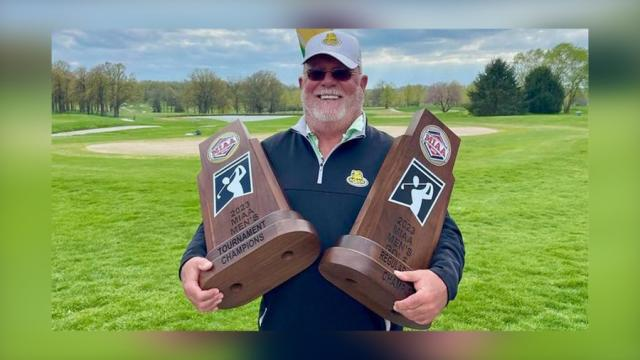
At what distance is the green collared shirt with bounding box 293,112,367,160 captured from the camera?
6.53ft

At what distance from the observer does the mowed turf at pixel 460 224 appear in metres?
2.81

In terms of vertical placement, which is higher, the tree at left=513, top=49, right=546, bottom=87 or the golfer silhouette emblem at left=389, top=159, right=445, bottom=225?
the tree at left=513, top=49, right=546, bottom=87

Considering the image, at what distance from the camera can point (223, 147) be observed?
2.10m

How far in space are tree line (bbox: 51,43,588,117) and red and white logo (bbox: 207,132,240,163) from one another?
644 mm

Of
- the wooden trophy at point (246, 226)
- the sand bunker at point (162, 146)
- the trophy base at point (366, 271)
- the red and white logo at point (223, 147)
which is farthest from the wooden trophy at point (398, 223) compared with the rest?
the sand bunker at point (162, 146)

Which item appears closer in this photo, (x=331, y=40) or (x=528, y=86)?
(x=331, y=40)

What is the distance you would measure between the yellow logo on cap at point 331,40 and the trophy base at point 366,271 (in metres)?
0.67

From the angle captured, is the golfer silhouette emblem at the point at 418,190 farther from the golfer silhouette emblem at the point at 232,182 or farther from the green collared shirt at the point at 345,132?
the golfer silhouette emblem at the point at 232,182

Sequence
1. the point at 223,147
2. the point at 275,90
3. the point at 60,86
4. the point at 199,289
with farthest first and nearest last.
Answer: the point at 275,90
the point at 60,86
the point at 223,147
the point at 199,289

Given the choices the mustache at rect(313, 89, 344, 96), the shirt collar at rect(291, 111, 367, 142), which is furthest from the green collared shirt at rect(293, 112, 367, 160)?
the mustache at rect(313, 89, 344, 96)

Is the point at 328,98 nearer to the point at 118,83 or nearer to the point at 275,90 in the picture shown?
the point at 275,90

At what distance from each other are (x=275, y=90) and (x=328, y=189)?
104 cm

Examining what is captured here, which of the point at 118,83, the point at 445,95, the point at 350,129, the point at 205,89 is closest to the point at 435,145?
the point at 350,129

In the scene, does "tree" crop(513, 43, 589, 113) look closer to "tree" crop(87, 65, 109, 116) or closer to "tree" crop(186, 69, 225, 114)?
"tree" crop(186, 69, 225, 114)
